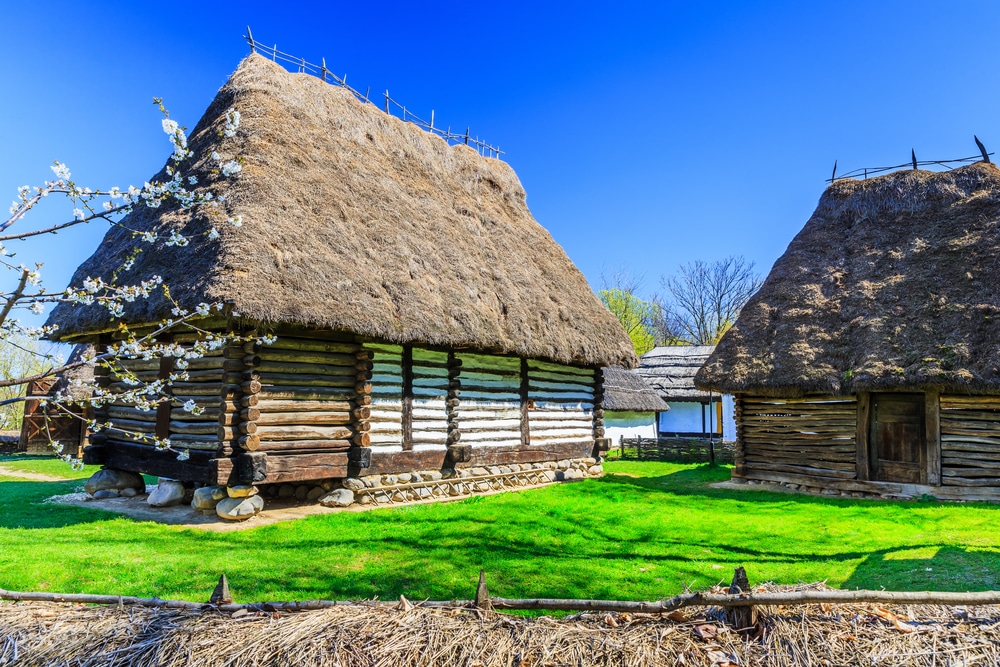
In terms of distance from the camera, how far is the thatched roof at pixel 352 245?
949cm

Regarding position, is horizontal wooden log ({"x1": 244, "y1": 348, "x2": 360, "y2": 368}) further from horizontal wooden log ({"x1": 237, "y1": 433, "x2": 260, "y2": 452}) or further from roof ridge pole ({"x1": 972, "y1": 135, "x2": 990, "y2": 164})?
roof ridge pole ({"x1": 972, "y1": 135, "x2": 990, "y2": 164})

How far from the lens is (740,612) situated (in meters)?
3.13

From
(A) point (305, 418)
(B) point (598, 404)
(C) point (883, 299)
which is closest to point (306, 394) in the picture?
(A) point (305, 418)

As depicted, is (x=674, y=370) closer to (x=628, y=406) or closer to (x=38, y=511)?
(x=628, y=406)

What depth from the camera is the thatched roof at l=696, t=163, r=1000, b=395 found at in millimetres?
12578

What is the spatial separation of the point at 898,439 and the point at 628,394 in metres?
14.2

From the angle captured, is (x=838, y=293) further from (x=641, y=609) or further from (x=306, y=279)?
(x=641, y=609)

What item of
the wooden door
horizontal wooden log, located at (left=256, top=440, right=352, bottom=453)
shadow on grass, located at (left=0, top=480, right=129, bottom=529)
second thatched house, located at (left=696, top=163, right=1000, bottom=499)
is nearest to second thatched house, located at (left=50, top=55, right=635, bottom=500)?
horizontal wooden log, located at (left=256, top=440, right=352, bottom=453)

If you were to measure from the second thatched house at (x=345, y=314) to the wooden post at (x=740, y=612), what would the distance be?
729 centimetres

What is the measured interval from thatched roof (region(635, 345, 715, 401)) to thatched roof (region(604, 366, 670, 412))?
3.50 ft

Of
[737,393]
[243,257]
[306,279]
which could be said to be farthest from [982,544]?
A: [243,257]

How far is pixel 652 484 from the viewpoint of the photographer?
49.4 feet

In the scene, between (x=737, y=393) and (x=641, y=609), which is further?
(x=737, y=393)

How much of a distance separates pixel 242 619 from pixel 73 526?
722 cm
